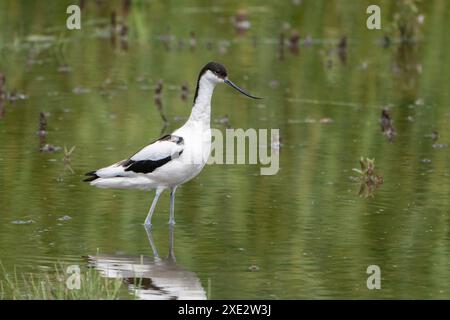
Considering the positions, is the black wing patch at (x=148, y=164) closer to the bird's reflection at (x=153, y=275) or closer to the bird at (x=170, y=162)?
the bird at (x=170, y=162)

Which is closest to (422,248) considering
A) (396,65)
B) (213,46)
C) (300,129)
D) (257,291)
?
(257,291)

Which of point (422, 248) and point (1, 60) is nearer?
point (422, 248)

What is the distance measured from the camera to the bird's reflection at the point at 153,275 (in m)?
8.78

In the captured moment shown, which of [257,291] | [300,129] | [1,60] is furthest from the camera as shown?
[1,60]

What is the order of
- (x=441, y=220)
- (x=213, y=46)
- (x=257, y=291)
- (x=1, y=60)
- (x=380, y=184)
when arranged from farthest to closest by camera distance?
(x=213, y=46) → (x=1, y=60) → (x=380, y=184) → (x=441, y=220) → (x=257, y=291)

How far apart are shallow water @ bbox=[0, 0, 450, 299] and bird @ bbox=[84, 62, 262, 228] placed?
0.35 metres

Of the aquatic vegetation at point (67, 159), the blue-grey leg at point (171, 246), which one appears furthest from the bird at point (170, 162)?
the aquatic vegetation at point (67, 159)

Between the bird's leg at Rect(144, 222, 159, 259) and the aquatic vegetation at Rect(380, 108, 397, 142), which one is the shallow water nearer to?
the bird's leg at Rect(144, 222, 159, 259)

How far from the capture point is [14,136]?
582 inches

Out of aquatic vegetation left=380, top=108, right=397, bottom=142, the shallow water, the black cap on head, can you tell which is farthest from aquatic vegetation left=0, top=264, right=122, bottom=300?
aquatic vegetation left=380, top=108, right=397, bottom=142

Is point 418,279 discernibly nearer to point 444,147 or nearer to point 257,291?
point 257,291

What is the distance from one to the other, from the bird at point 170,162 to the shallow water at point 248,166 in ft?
1.13

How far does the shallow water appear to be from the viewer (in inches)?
386

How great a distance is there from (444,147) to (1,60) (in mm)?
8146
